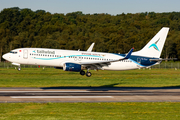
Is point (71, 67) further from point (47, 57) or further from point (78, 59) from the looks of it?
point (47, 57)

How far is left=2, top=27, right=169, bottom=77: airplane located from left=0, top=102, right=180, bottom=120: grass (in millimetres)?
15874

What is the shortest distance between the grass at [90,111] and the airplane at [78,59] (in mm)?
15874

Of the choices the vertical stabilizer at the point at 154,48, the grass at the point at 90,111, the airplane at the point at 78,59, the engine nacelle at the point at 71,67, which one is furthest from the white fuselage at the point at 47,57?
the grass at the point at 90,111

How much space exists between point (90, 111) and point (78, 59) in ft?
74.6


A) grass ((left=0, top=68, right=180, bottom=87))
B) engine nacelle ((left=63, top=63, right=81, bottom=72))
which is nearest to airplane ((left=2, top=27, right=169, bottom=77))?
engine nacelle ((left=63, top=63, right=81, bottom=72))

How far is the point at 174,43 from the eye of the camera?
152375 millimetres

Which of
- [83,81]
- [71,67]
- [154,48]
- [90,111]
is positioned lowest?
[83,81]

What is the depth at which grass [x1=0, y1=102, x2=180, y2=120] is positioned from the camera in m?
27.6

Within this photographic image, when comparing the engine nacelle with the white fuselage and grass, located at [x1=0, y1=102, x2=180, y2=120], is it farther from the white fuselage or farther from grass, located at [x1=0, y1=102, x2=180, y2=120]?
grass, located at [x1=0, y1=102, x2=180, y2=120]

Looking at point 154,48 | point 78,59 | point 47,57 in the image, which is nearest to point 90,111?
point 47,57

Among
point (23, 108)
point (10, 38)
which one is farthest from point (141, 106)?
point (10, 38)

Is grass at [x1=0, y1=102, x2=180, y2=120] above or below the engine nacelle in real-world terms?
below

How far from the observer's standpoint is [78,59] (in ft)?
171

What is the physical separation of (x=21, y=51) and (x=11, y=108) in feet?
65.9
